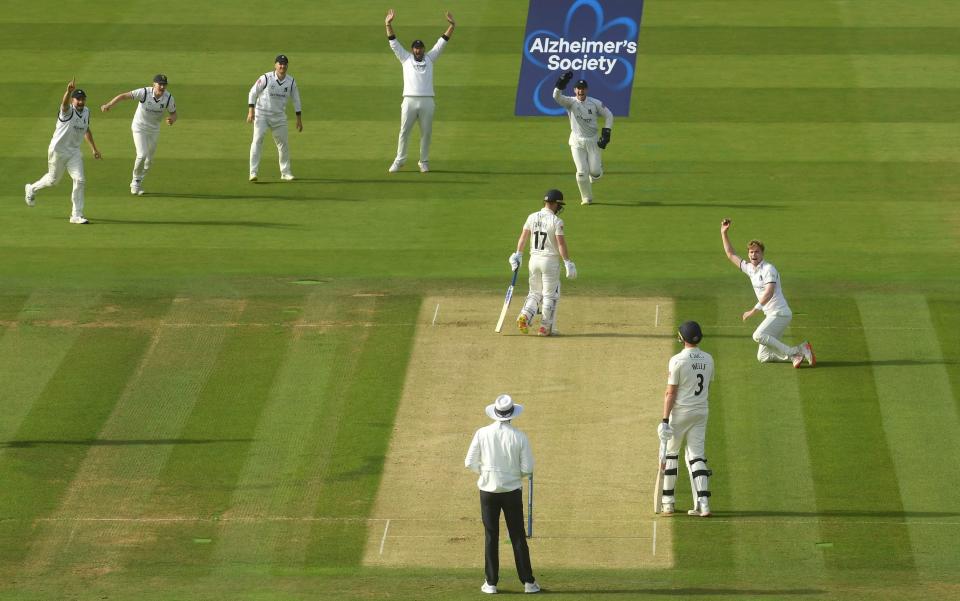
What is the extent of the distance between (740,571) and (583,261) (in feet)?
32.7

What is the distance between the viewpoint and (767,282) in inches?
817

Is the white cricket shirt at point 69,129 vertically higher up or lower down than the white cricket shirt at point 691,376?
higher up

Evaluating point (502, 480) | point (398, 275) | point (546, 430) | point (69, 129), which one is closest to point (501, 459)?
point (502, 480)

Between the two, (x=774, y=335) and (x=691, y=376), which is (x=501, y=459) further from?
(x=774, y=335)

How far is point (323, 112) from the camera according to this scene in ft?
109

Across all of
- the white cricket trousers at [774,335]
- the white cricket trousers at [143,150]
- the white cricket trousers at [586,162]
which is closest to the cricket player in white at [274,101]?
the white cricket trousers at [143,150]

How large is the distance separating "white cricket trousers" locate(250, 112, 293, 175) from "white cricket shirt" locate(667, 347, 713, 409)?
13.4 metres

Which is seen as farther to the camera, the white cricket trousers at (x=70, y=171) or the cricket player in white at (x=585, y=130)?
the cricket player in white at (x=585, y=130)

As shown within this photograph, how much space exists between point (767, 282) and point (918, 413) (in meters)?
2.39

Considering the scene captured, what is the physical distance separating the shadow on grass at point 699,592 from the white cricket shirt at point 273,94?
15.0 metres

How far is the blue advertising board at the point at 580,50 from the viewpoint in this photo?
33281 millimetres

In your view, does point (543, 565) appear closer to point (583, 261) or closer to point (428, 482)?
point (428, 482)

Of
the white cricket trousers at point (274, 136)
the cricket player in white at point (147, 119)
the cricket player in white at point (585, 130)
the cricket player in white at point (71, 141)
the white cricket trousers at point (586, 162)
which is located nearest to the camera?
the cricket player in white at point (71, 141)

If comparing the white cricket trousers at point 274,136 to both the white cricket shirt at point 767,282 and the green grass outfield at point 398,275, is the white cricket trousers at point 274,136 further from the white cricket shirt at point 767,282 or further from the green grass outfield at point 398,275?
the white cricket shirt at point 767,282
